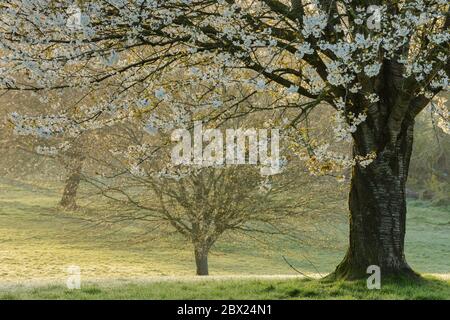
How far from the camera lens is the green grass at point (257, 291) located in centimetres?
923

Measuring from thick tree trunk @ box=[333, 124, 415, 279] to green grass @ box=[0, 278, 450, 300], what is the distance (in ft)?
1.36

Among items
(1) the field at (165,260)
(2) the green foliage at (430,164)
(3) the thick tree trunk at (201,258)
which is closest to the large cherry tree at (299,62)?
(1) the field at (165,260)

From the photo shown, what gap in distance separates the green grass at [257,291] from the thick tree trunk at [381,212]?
41 cm

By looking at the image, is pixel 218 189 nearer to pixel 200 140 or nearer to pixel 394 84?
pixel 200 140

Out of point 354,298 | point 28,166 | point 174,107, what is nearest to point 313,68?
point 174,107

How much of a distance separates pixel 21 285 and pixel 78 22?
590cm

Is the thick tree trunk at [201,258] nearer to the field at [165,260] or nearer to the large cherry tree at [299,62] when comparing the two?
the field at [165,260]

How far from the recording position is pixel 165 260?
79.0 ft

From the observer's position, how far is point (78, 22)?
25.0ft

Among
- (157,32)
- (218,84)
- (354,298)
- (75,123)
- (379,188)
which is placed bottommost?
(354,298)
